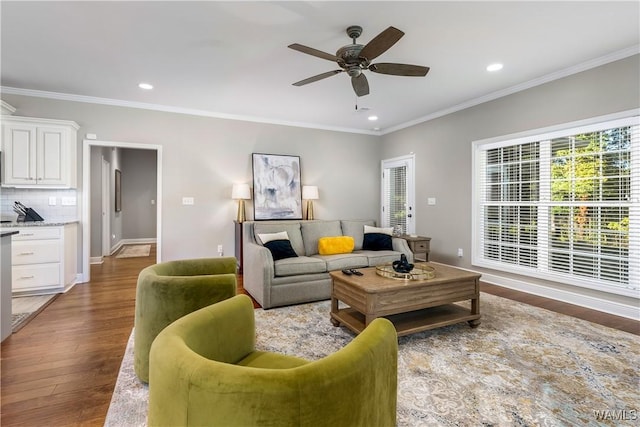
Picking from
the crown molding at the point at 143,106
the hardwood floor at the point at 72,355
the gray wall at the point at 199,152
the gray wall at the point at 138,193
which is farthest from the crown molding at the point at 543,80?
the gray wall at the point at 138,193

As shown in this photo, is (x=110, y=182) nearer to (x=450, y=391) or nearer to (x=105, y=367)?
(x=105, y=367)

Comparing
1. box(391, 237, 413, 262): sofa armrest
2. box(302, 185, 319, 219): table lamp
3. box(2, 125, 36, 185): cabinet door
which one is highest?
box(2, 125, 36, 185): cabinet door

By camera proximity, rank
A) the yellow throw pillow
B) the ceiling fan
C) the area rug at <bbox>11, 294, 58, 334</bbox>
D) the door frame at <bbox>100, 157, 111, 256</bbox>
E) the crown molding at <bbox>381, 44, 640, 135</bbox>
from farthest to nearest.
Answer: the door frame at <bbox>100, 157, 111, 256</bbox> < the yellow throw pillow < the crown molding at <bbox>381, 44, 640, 135</bbox> < the area rug at <bbox>11, 294, 58, 334</bbox> < the ceiling fan

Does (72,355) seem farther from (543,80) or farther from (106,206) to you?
(543,80)

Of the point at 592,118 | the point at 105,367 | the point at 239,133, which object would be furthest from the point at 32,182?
the point at 592,118

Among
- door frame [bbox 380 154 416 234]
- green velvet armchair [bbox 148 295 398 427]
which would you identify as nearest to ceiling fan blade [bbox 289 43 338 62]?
green velvet armchair [bbox 148 295 398 427]

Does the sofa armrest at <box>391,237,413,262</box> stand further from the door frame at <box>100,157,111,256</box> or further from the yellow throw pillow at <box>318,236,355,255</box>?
the door frame at <box>100,157,111,256</box>

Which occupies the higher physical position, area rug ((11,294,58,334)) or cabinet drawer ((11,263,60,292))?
cabinet drawer ((11,263,60,292))

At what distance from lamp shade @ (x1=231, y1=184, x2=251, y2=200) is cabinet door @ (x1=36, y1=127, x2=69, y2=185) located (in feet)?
7.23

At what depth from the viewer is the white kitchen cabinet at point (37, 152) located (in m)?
3.85

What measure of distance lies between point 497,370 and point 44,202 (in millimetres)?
5593

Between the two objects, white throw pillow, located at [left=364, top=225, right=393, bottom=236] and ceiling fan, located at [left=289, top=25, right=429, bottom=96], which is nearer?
ceiling fan, located at [left=289, top=25, right=429, bottom=96]

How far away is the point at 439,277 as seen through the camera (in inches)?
108

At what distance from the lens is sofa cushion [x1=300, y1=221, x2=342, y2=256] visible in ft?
14.0
